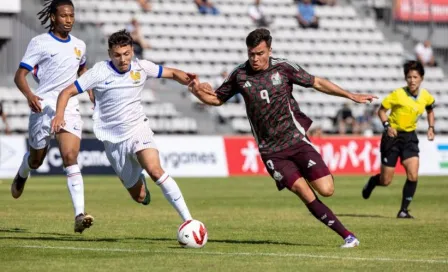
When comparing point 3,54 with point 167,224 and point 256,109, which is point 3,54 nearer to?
point 167,224

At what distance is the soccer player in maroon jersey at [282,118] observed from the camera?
1154 cm

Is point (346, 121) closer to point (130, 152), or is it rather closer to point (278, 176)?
point (130, 152)

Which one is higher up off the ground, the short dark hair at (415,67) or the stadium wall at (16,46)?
the short dark hair at (415,67)

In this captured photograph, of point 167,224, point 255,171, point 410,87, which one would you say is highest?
point 410,87

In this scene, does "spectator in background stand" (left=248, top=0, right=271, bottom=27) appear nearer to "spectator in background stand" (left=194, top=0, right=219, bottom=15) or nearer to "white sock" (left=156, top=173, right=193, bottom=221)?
"spectator in background stand" (left=194, top=0, right=219, bottom=15)

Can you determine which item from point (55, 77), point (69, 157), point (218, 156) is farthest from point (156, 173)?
point (218, 156)

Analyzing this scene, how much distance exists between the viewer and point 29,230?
13.4 meters

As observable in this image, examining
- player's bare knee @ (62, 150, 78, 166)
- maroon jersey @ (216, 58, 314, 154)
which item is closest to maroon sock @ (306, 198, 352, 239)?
maroon jersey @ (216, 58, 314, 154)

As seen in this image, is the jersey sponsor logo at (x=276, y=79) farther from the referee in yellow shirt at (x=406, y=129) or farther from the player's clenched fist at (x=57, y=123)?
the referee in yellow shirt at (x=406, y=129)

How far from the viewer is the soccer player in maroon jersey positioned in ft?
37.9

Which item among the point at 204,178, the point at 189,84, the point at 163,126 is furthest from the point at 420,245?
the point at 163,126

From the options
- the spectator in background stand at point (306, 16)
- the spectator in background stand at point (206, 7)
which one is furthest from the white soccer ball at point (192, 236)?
the spectator in background stand at point (306, 16)

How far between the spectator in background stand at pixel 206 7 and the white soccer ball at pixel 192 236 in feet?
91.4

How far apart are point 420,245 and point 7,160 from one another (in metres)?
18.0
